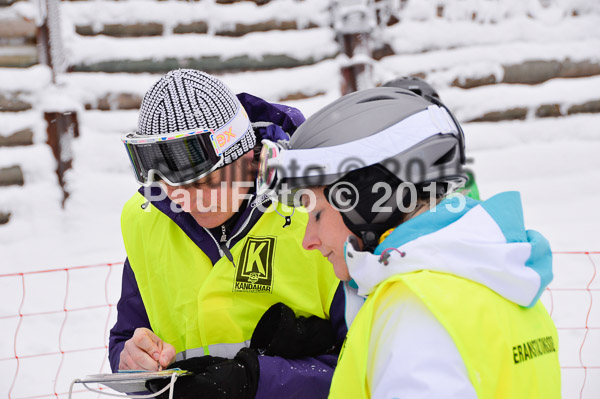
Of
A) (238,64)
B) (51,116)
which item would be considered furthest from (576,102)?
(51,116)

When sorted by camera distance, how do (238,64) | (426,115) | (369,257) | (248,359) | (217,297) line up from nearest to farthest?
(369,257), (426,115), (248,359), (217,297), (238,64)

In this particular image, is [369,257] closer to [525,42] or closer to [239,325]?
[239,325]

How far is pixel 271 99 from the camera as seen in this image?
7.93 m

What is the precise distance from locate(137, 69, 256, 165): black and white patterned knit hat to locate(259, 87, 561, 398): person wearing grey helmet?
382 millimetres

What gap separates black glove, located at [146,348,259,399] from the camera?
73.9 inches

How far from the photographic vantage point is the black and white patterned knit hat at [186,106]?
2072mm

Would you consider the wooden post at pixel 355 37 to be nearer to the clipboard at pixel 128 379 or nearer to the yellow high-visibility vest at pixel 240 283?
the yellow high-visibility vest at pixel 240 283

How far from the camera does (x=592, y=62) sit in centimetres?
895

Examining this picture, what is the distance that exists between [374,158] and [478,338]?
1.80 ft

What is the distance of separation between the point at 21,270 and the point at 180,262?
4664mm

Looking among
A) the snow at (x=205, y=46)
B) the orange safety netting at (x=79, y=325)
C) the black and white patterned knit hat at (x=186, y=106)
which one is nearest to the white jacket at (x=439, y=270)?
the black and white patterned knit hat at (x=186, y=106)

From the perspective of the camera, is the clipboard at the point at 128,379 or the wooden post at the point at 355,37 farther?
the wooden post at the point at 355,37

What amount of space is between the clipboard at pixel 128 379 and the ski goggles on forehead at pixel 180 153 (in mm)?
696

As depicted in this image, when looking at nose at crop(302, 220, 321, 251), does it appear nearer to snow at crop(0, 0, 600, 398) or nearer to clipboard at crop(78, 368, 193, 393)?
clipboard at crop(78, 368, 193, 393)
